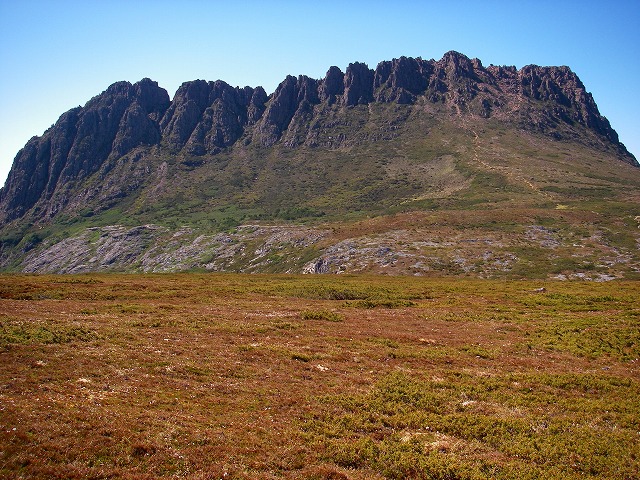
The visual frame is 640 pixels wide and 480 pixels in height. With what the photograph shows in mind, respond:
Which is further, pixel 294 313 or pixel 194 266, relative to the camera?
pixel 194 266

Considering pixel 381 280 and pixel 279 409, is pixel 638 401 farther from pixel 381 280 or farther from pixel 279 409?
pixel 381 280

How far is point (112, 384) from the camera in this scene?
21.7 m

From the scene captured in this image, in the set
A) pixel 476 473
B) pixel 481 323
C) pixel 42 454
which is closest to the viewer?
pixel 42 454

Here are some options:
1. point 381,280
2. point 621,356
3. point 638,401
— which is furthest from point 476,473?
point 381,280

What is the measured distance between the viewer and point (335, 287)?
70.1 meters

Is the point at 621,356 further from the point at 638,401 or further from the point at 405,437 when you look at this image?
the point at 405,437

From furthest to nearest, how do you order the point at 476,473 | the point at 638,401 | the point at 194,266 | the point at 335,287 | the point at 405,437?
1. the point at 194,266
2. the point at 335,287
3. the point at 638,401
4. the point at 405,437
5. the point at 476,473

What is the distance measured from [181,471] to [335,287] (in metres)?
A: 55.9

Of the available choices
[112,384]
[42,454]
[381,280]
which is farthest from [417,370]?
[381,280]

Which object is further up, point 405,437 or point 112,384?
point 112,384

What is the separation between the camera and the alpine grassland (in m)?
15.8

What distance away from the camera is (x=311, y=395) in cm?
2295

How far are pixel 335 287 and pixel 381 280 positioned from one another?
17.8 metres

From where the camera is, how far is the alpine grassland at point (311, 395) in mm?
15812
